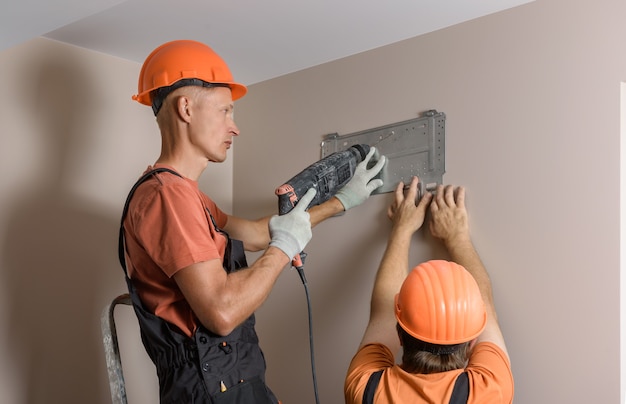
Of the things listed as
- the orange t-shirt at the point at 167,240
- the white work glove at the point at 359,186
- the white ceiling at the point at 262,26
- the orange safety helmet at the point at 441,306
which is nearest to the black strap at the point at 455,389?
the orange safety helmet at the point at 441,306

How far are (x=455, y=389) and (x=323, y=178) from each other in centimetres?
101

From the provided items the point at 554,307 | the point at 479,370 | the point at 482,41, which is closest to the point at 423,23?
the point at 482,41

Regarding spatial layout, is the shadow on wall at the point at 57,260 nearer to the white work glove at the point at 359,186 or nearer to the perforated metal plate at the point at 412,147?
the white work glove at the point at 359,186

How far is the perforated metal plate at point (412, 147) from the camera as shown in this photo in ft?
9.00

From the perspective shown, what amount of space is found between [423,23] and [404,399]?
142 cm

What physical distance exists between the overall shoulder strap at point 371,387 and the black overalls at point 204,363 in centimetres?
35

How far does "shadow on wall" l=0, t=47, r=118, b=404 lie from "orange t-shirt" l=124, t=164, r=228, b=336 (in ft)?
2.48

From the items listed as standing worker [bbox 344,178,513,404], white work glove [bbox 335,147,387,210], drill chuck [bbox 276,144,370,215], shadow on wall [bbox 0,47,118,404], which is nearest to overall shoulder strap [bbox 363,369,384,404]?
standing worker [bbox 344,178,513,404]

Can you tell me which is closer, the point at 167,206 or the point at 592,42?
the point at 167,206

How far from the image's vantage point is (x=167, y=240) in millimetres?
2047

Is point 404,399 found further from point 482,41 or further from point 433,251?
point 482,41

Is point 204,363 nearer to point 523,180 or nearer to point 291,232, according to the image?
point 291,232

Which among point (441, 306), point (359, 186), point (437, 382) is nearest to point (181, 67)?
point (359, 186)

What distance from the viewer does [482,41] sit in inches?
104
